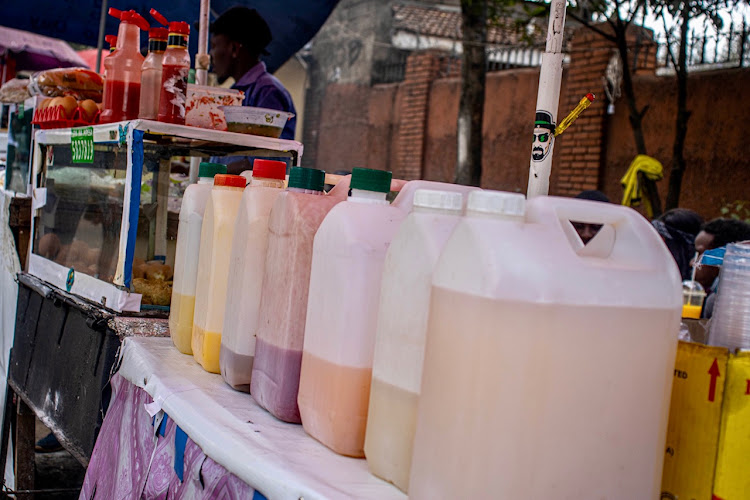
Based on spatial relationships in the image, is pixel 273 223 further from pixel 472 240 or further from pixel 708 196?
pixel 708 196

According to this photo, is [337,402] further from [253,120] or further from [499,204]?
[253,120]

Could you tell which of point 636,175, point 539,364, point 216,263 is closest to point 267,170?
point 216,263

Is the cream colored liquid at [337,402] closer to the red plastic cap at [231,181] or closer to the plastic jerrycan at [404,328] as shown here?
the plastic jerrycan at [404,328]

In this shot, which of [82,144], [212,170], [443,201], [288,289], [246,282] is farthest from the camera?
[82,144]

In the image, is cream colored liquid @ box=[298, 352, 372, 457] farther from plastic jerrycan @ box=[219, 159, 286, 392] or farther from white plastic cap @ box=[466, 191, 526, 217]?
white plastic cap @ box=[466, 191, 526, 217]

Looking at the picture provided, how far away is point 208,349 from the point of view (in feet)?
5.34

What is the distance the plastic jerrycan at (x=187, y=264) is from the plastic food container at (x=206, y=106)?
0.45 m

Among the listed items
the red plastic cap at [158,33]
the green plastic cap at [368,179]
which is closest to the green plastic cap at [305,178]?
the green plastic cap at [368,179]

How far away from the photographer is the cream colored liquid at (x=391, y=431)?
106 cm

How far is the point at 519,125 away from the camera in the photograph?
1037 centimetres

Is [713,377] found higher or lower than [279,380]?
higher

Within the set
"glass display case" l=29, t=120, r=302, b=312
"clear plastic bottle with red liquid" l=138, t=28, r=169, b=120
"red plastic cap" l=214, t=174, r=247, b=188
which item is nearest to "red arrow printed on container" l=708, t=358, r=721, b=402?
"red plastic cap" l=214, t=174, r=247, b=188

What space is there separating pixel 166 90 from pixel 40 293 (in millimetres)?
936

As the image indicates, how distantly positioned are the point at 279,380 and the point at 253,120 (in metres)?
1.18
